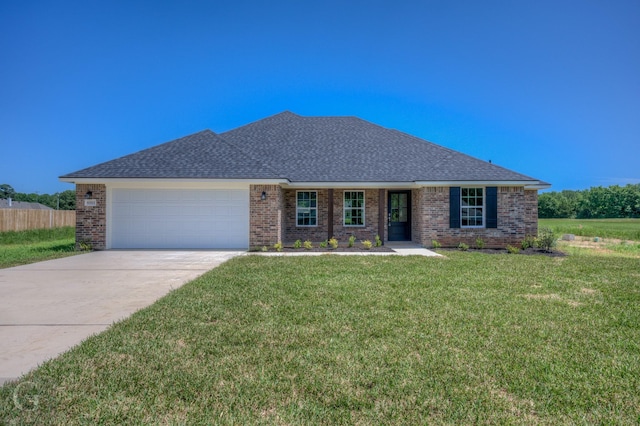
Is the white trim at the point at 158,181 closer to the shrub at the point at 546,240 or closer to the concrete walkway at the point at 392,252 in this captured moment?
the concrete walkway at the point at 392,252

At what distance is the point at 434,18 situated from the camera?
13.2 m

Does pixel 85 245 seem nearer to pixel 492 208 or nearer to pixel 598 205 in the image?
pixel 492 208

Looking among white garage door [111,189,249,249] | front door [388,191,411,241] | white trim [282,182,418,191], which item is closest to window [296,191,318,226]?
white trim [282,182,418,191]

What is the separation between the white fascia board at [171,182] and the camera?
1288cm

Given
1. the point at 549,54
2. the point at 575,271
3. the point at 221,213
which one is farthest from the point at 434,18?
the point at 221,213

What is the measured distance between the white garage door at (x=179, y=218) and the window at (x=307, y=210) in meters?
3.10

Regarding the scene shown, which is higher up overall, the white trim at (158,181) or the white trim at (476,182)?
the white trim at (476,182)

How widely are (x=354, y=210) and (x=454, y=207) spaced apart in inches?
174

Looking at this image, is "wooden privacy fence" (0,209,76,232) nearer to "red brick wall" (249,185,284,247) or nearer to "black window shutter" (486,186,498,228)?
"red brick wall" (249,185,284,247)

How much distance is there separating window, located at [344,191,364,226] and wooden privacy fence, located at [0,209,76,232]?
17723 mm

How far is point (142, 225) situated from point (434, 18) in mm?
14197

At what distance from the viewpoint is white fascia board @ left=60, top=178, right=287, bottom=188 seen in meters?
12.9

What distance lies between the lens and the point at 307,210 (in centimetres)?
1584

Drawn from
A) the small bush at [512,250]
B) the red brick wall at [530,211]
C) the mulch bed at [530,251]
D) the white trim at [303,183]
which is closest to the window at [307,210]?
the white trim at [303,183]
